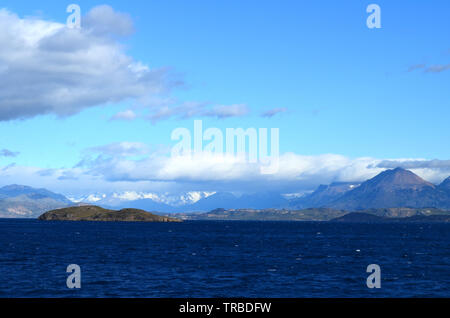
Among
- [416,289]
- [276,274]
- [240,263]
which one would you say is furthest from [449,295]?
[240,263]

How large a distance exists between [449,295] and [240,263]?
167ft

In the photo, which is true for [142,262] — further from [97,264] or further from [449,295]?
[449,295]

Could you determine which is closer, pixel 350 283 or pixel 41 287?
pixel 41 287

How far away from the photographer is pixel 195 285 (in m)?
80.0

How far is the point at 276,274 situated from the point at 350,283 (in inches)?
626
